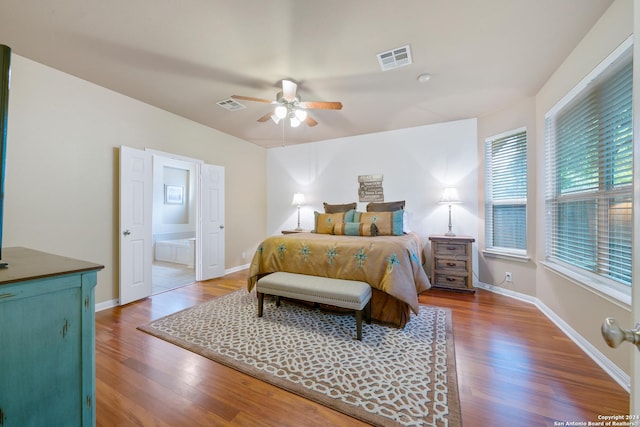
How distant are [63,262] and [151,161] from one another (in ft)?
8.33

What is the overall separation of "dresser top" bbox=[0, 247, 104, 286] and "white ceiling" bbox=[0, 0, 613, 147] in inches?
69.9

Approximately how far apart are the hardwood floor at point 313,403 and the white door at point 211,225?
1717 millimetres

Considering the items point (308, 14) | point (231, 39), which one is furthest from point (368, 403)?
point (231, 39)

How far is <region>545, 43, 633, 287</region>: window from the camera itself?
1657mm

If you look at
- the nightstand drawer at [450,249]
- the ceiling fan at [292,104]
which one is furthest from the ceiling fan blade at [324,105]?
the nightstand drawer at [450,249]

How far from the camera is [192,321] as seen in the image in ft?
8.14

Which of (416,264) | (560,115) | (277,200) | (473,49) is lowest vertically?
(416,264)

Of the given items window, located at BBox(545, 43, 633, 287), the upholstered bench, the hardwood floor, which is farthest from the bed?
window, located at BBox(545, 43, 633, 287)

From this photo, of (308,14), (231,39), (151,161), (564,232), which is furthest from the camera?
(151,161)

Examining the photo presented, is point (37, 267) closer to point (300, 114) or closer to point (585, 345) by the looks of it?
point (300, 114)

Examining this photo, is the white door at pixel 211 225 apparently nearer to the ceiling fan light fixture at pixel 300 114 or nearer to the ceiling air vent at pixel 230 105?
the ceiling air vent at pixel 230 105

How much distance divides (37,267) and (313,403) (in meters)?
1.55

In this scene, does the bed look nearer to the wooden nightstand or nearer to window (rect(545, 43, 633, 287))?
the wooden nightstand

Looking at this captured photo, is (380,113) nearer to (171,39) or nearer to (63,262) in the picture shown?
(171,39)
